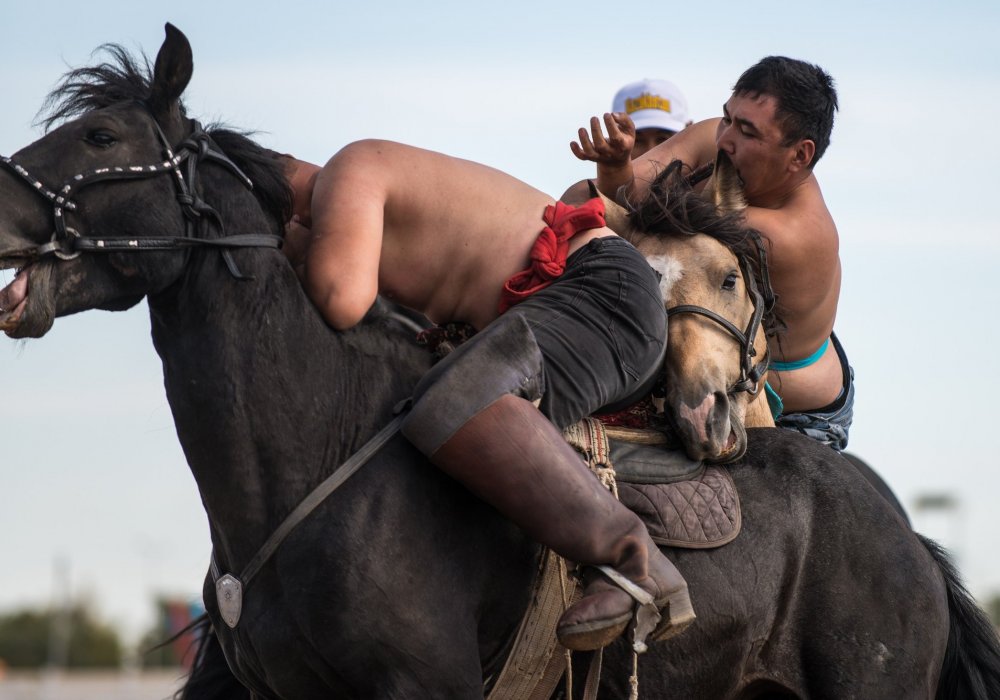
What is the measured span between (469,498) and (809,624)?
1546mm

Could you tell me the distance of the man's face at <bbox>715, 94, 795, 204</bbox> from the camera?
547cm

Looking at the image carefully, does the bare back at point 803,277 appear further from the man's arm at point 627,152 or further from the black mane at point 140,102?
the black mane at point 140,102

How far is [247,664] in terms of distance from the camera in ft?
14.1

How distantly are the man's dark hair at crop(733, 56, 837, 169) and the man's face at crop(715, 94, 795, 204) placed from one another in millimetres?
34

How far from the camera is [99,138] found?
4105 mm

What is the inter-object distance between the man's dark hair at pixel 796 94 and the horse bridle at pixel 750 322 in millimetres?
539

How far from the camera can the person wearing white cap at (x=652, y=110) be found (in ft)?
27.5

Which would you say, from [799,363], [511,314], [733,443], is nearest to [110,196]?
[511,314]

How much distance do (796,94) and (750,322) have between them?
103cm

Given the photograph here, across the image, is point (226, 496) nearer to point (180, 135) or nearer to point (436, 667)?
point (436, 667)

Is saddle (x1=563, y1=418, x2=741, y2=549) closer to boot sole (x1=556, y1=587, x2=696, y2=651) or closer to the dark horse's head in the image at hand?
boot sole (x1=556, y1=587, x2=696, y2=651)

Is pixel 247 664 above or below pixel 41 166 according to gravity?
below

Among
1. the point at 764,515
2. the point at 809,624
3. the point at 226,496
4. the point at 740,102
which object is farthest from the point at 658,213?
the point at 226,496

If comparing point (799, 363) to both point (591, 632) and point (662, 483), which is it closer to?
point (662, 483)
